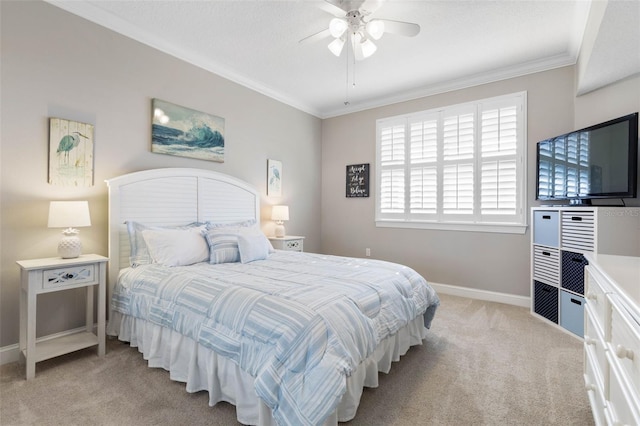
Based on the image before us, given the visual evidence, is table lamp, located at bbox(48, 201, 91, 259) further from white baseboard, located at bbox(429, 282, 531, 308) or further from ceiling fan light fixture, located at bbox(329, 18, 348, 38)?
white baseboard, located at bbox(429, 282, 531, 308)

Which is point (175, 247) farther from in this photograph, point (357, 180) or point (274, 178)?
point (357, 180)

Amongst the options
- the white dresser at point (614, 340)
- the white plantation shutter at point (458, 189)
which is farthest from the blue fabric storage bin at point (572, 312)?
the white plantation shutter at point (458, 189)

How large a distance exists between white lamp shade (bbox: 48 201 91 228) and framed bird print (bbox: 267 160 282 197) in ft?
8.00

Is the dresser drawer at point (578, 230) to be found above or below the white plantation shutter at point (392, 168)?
below

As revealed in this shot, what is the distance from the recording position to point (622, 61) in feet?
8.36

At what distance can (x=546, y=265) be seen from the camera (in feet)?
10.7

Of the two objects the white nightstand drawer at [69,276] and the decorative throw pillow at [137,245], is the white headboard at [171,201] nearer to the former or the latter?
the decorative throw pillow at [137,245]

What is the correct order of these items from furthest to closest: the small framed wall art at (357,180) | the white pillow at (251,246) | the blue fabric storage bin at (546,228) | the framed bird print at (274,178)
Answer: the small framed wall art at (357,180) → the framed bird print at (274,178) → the blue fabric storage bin at (546,228) → the white pillow at (251,246)

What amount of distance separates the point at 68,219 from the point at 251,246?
4.71 ft

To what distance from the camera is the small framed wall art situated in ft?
16.6

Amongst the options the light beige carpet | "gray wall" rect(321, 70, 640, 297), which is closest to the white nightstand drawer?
the light beige carpet

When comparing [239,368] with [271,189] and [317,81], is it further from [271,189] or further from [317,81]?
[317,81]

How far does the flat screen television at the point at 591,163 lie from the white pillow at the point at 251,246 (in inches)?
122

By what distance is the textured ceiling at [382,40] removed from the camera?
2650 millimetres
